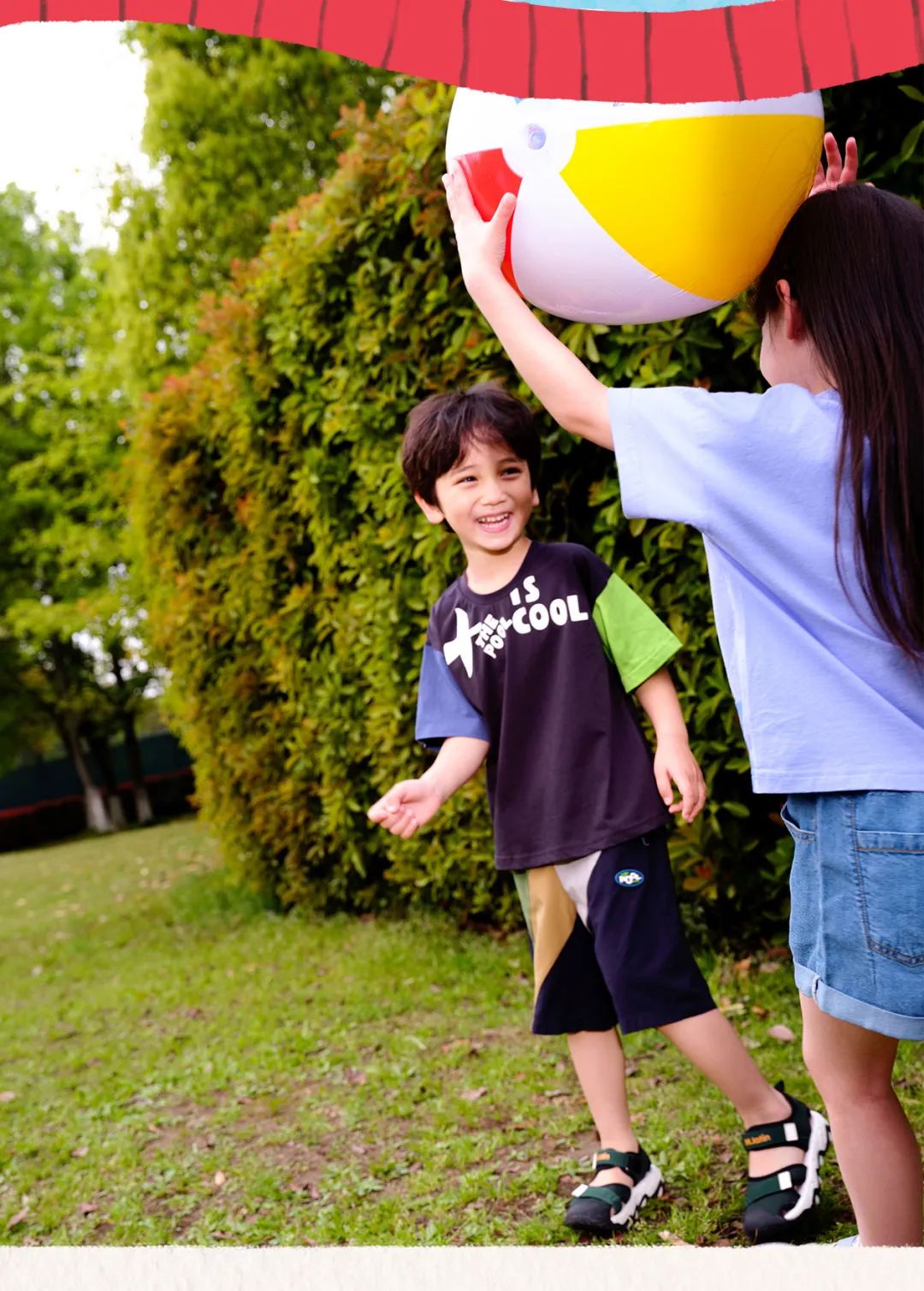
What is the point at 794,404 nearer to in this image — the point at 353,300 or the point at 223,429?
the point at 353,300

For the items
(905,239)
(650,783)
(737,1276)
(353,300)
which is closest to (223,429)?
(353,300)

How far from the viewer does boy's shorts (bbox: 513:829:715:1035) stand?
100 inches

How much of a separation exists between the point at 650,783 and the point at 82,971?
5032mm

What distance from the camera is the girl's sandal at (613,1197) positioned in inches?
103

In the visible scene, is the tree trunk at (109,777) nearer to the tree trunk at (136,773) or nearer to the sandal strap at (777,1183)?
the tree trunk at (136,773)

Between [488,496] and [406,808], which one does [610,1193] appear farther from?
[488,496]

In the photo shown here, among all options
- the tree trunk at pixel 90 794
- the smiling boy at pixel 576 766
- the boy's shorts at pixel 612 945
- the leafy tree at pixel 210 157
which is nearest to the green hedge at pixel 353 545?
the smiling boy at pixel 576 766

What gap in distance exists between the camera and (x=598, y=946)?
2.61m

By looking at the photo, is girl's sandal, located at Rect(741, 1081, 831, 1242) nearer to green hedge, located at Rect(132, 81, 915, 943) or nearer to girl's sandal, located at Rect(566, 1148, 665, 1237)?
girl's sandal, located at Rect(566, 1148, 665, 1237)

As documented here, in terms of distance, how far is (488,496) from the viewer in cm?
269

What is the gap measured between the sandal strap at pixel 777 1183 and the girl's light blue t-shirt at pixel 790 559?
1.25 meters

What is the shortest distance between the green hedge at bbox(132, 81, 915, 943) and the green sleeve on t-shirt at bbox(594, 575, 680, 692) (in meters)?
1.25

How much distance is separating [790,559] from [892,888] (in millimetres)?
454

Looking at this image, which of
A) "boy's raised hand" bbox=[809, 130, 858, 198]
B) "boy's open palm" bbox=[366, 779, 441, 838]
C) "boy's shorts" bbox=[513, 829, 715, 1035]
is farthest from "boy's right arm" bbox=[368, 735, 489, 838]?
"boy's raised hand" bbox=[809, 130, 858, 198]
